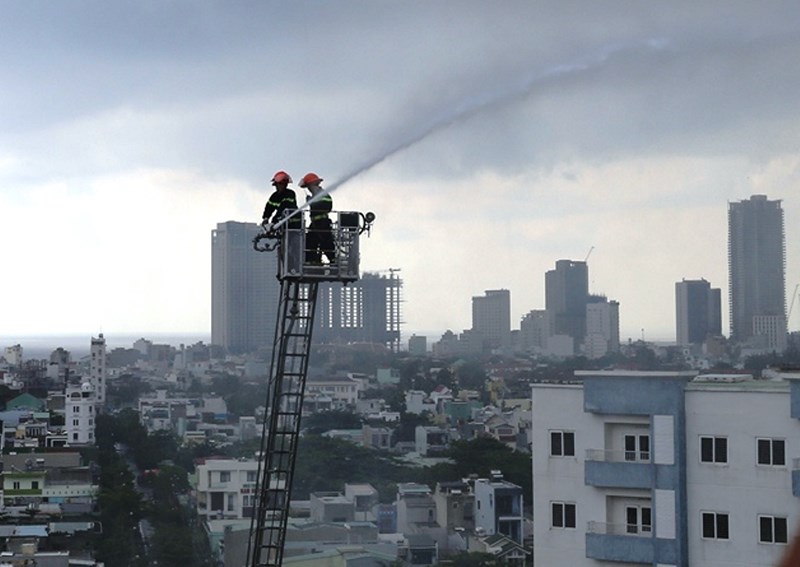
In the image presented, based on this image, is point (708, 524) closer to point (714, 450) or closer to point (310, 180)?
point (714, 450)

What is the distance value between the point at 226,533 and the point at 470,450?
783 inches

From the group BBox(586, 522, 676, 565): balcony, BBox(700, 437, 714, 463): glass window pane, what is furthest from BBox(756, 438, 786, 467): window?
BBox(586, 522, 676, 565): balcony

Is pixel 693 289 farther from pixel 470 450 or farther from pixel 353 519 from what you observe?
pixel 353 519

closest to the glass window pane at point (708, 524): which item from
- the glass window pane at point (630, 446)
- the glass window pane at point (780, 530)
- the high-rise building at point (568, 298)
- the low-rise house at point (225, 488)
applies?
the glass window pane at point (780, 530)

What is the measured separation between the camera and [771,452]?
12094mm

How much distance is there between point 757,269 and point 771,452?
205 ft

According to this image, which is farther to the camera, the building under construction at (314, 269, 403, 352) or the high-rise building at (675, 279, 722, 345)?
the building under construction at (314, 269, 403, 352)

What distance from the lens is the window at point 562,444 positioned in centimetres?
1323

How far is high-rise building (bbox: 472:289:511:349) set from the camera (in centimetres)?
9612

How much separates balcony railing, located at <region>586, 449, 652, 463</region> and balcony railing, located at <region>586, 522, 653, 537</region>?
656 millimetres

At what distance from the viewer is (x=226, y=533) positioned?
36156 mm

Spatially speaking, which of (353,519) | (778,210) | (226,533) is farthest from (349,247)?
(778,210)

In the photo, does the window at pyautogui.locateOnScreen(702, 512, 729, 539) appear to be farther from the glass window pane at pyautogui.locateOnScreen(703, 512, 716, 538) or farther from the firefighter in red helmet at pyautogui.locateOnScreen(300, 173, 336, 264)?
the firefighter in red helmet at pyautogui.locateOnScreen(300, 173, 336, 264)

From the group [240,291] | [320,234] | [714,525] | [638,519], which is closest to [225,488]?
[638,519]
